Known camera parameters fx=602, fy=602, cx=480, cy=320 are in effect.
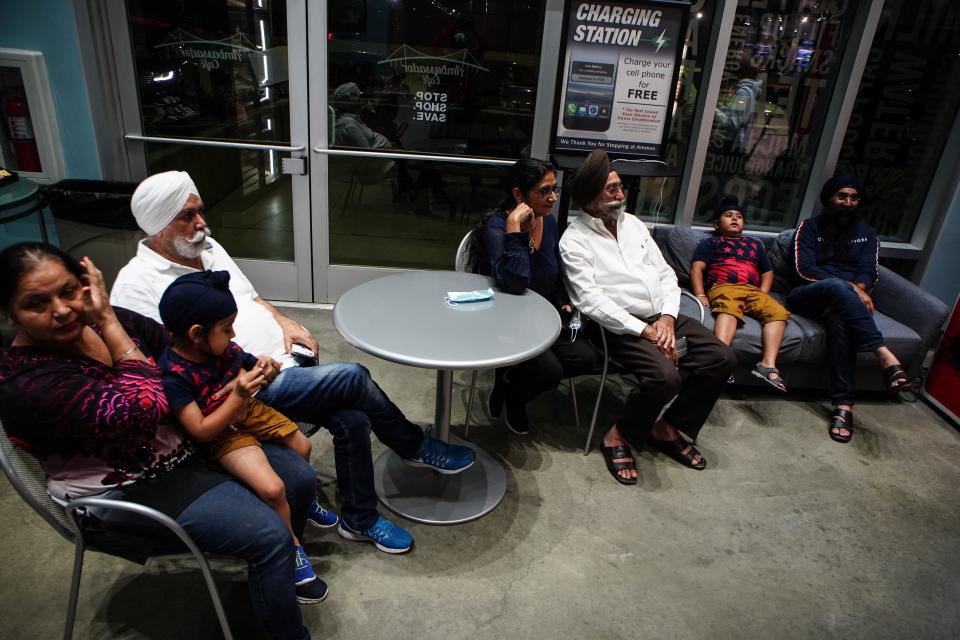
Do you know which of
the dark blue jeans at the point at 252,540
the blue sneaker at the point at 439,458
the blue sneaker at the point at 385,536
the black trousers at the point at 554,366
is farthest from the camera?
the black trousers at the point at 554,366

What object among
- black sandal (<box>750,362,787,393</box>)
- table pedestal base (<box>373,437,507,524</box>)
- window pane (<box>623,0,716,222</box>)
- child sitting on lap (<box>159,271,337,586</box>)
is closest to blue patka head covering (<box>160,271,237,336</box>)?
child sitting on lap (<box>159,271,337,586</box>)

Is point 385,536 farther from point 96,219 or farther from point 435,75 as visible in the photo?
point 435,75

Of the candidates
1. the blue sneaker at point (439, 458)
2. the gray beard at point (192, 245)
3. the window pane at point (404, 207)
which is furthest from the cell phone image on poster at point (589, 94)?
the gray beard at point (192, 245)

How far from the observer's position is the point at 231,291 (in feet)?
6.57

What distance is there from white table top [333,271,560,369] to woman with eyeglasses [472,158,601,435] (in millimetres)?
140

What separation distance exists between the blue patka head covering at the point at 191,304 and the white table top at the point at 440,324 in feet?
1.63

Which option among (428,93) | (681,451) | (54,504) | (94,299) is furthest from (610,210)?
(54,504)

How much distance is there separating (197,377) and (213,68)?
2.65 m

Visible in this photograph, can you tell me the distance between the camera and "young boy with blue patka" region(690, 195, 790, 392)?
3.02 meters

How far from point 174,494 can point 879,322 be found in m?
3.46

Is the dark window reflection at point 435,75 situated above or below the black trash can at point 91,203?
above

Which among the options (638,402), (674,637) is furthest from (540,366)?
(674,637)

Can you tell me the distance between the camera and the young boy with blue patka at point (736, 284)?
302 centimetres

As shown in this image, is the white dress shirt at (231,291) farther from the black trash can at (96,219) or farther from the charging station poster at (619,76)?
the charging station poster at (619,76)
